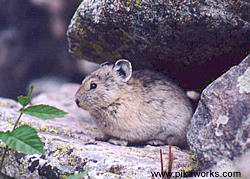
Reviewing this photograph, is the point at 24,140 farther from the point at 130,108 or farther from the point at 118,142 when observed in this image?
the point at 130,108

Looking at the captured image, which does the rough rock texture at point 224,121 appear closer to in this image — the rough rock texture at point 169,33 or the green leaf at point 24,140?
the rough rock texture at point 169,33

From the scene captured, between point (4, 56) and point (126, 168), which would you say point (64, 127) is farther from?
point (4, 56)

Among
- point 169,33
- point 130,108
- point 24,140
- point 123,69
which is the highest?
point 169,33

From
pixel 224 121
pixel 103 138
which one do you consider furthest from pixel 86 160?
pixel 224 121

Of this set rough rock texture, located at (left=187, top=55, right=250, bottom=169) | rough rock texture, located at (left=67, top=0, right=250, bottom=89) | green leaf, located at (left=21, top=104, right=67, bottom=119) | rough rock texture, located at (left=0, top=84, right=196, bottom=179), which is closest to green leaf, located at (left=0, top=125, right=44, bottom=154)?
green leaf, located at (left=21, top=104, right=67, bottom=119)

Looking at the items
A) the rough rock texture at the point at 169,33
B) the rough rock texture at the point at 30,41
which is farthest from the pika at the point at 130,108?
the rough rock texture at the point at 30,41

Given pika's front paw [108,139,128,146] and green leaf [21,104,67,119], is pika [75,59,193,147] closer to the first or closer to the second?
pika's front paw [108,139,128,146]

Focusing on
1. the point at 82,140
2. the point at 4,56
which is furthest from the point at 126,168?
the point at 4,56
